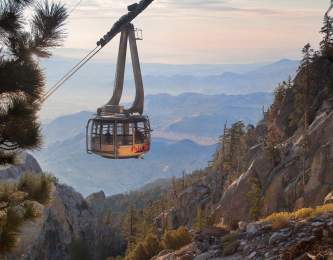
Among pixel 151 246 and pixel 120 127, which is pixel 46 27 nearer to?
pixel 120 127

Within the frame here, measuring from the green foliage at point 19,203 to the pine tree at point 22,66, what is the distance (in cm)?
124

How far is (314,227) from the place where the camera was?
17.5m

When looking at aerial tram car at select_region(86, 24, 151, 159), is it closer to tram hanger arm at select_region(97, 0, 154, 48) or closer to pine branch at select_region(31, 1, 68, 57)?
tram hanger arm at select_region(97, 0, 154, 48)

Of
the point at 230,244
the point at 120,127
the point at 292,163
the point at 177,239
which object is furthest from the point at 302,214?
the point at 292,163

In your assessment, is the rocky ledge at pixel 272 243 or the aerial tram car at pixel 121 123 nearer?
the rocky ledge at pixel 272 243

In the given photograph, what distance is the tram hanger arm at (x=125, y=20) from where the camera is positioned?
18.5 meters

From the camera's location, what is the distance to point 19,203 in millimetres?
11445

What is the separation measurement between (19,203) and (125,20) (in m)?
9.61

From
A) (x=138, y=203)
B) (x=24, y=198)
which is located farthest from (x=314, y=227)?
(x=138, y=203)

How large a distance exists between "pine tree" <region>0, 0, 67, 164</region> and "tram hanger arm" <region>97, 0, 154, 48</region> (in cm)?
813

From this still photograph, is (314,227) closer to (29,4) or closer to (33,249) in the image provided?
(29,4)

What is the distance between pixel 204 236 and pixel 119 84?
31.5 ft

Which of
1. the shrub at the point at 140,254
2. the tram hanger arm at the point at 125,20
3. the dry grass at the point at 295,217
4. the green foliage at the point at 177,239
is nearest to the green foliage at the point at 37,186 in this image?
the tram hanger arm at the point at 125,20

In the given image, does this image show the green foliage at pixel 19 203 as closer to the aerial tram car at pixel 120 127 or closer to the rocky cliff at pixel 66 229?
the aerial tram car at pixel 120 127
